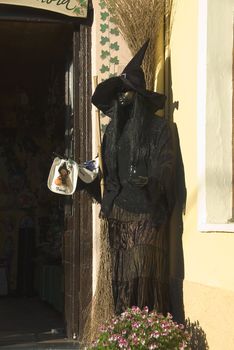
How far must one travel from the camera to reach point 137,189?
510 centimetres

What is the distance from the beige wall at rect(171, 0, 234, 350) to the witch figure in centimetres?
17

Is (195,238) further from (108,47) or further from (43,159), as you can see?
(43,159)

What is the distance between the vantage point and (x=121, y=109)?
532cm

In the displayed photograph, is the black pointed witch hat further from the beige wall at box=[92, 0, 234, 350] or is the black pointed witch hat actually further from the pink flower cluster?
the pink flower cluster

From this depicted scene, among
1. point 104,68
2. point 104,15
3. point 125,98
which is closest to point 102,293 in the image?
point 125,98

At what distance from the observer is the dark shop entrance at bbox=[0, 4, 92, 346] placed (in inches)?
232

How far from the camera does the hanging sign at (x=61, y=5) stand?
571 centimetres

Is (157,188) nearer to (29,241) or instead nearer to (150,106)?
(150,106)

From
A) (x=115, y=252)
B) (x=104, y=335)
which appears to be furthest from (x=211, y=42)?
(x=104, y=335)

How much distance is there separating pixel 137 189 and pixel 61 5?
1.78 m

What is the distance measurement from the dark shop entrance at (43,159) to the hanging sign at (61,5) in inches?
5.3

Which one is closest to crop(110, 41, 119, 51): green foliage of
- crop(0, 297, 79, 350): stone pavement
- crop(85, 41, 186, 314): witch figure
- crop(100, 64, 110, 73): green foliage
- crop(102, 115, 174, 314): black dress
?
crop(100, 64, 110, 73): green foliage

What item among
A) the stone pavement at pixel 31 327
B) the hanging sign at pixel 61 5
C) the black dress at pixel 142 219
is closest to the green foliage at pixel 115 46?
the hanging sign at pixel 61 5

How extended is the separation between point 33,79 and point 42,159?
123cm
